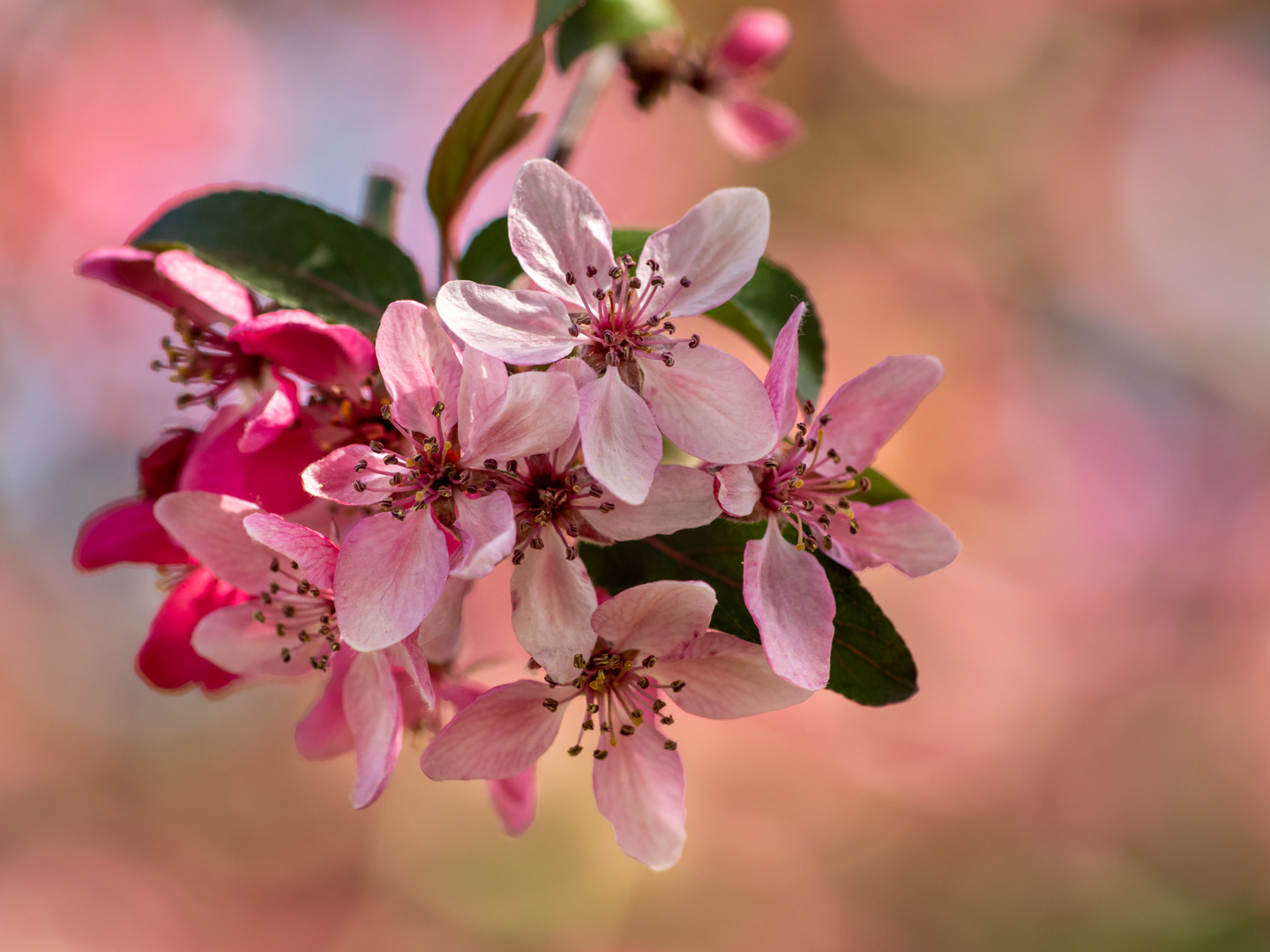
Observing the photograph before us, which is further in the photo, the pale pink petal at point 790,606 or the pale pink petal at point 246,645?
the pale pink petal at point 246,645

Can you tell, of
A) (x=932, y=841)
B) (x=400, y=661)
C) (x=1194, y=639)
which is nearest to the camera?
(x=400, y=661)

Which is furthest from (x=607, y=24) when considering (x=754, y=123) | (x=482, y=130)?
(x=754, y=123)

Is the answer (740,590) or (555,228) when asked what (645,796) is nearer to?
(740,590)

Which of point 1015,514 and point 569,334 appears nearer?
point 569,334

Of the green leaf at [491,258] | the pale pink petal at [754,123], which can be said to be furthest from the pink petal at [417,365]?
the pale pink petal at [754,123]

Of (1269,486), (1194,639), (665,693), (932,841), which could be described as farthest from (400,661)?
(1269,486)

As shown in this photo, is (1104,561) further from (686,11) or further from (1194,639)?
(686,11)

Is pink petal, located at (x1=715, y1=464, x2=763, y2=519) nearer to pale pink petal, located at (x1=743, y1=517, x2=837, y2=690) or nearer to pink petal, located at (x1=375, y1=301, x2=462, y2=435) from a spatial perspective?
pale pink petal, located at (x1=743, y1=517, x2=837, y2=690)

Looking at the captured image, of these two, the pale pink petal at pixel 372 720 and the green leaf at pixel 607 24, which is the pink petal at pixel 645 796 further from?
the green leaf at pixel 607 24
